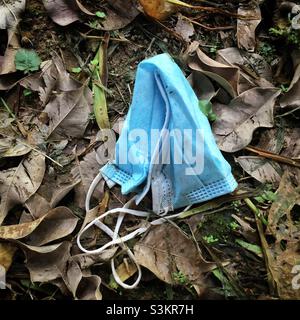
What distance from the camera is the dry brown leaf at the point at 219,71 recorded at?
1858mm

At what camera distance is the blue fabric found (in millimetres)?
1669

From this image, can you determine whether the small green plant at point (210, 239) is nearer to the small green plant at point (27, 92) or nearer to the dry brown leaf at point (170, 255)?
the dry brown leaf at point (170, 255)

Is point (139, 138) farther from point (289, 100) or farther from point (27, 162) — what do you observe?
point (289, 100)

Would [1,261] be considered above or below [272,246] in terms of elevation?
below

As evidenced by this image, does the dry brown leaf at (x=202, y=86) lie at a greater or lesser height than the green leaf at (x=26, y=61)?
greater

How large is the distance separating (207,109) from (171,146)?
221mm

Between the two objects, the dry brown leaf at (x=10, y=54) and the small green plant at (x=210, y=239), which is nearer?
the small green plant at (x=210, y=239)

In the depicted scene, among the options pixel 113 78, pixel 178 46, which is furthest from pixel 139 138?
pixel 178 46

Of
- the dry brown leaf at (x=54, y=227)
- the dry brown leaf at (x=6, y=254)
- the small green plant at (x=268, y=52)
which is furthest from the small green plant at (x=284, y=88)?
the dry brown leaf at (x=6, y=254)

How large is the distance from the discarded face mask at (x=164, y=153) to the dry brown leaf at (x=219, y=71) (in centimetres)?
14

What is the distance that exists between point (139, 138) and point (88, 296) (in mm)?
522

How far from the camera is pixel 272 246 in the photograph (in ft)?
5.55

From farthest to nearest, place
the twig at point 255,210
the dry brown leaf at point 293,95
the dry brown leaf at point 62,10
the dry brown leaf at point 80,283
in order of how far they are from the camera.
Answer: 1. the dry brown leaf at point 62,10
2. the dry brown leaf at point 293,95
3. the twig at point 255,210
4. the dry brown leaf at point 80,283
